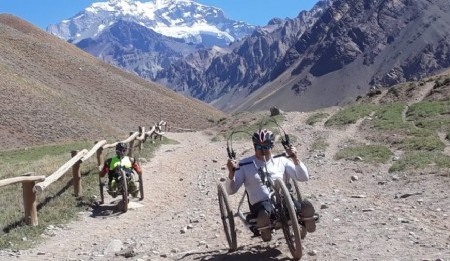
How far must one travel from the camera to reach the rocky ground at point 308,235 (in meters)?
8.90

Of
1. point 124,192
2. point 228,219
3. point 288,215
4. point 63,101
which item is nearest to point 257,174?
point 288,215

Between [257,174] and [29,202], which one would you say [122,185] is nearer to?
[29,202]

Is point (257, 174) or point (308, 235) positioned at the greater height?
point (257, 174)

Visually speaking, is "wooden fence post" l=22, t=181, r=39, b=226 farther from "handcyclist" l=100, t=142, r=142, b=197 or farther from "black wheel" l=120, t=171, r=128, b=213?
"handcyclist" l=100, t=142, r=142, b=197

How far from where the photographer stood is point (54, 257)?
10.5 meters

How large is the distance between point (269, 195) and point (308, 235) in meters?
1.64

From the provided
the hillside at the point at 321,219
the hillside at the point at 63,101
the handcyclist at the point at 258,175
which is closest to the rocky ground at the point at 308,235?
the hillside at the point at 321,219

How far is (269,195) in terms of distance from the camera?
8.74m

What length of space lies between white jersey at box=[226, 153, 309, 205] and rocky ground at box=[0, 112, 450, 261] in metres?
1.08

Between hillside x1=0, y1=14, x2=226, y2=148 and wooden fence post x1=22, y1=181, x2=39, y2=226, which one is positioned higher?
hillside x1=0, y1=14, x2=226, y2=148

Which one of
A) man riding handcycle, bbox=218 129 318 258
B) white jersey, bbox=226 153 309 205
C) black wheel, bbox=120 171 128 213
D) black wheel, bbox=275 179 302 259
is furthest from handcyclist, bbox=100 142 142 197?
black wheel, bbox=275 179 302 259

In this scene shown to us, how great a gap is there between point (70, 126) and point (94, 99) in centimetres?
2145

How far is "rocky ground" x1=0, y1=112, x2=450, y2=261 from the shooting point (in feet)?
29.2

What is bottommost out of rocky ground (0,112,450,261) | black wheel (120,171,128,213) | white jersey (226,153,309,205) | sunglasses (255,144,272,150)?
rocky ground (0,112,450,261)
